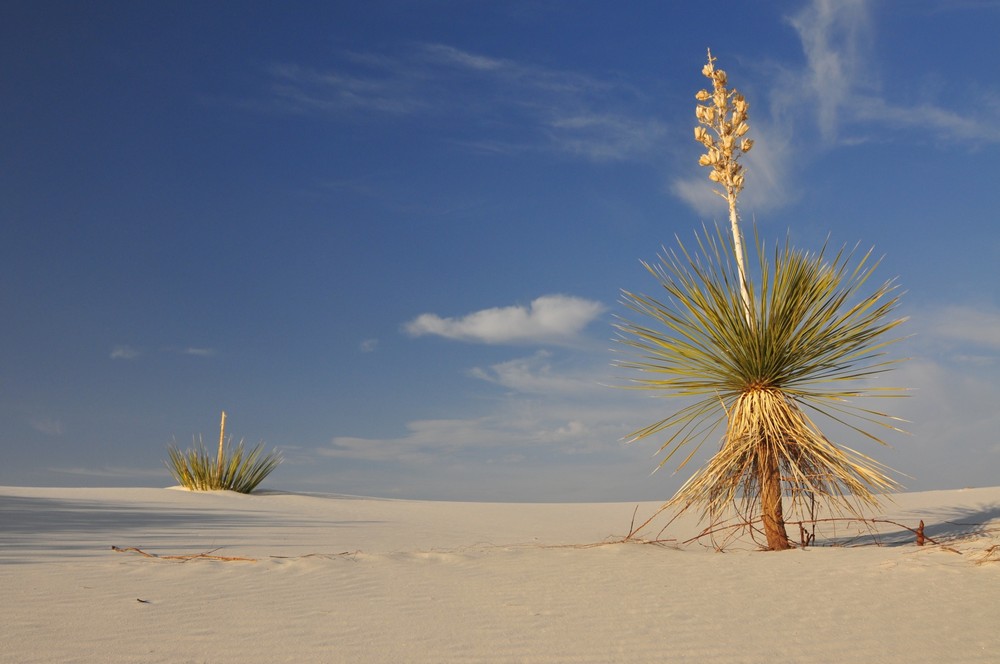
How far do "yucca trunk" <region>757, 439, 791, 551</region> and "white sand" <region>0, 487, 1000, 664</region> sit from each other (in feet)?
1.48

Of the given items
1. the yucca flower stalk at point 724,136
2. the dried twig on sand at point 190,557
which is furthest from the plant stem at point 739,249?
the dried twig on sand at point 190,557

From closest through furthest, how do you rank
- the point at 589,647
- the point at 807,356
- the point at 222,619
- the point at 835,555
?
the point at 589,647 < the point at 222,619 < the point at 835,555 < the point at 807,356

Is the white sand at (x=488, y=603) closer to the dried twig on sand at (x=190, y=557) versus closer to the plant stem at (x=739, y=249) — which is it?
the dried twig on sand at (x=190, y=557)

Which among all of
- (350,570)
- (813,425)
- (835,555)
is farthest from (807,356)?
(350,570)

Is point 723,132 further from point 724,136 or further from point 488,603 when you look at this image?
point 488,603

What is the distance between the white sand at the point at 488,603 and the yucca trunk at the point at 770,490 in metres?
0.45

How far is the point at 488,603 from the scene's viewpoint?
3.60 metres

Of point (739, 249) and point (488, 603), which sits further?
point (739, 249)

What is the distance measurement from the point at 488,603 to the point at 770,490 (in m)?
3.12

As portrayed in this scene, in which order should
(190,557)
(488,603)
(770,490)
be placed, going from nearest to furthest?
(488,603) → (190,557) → (770,490)

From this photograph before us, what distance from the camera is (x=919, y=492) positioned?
13055 millimetres

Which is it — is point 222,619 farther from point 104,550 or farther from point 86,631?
point 104,550

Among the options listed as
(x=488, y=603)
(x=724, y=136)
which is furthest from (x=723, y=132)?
(x=488, y=603)

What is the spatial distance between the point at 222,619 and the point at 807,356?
185 inches
